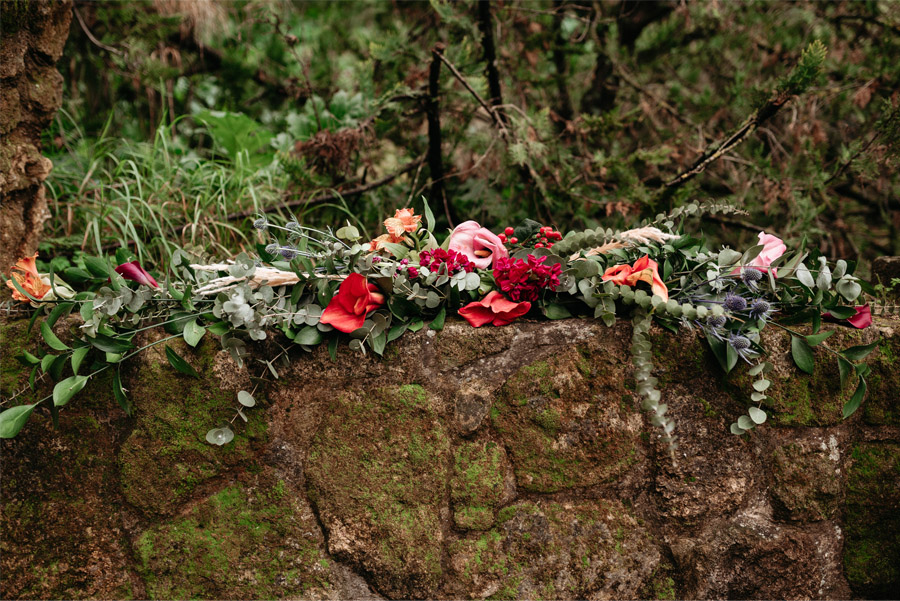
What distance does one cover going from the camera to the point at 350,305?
135 cm

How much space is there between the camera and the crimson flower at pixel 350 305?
1.33 metres

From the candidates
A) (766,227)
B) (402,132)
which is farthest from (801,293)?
(402,132)

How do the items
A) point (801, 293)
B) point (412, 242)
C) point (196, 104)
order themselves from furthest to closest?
point (196, 104) < point (412, 242) < point (801, 293)

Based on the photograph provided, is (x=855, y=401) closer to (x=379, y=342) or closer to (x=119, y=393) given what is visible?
(x=379, y=342)

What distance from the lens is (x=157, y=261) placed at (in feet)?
7.19

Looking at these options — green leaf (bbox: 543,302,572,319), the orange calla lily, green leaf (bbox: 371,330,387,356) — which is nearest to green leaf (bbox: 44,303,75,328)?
green leaf (bbox: 371,330,387,356)

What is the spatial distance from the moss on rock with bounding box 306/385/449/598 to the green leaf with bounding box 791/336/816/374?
877 millimetres

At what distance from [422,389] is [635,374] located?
51 centimetres

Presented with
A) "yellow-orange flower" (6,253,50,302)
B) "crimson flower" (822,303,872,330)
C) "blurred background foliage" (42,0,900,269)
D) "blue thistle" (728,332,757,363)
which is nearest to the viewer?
"blue thistle" (728,332,757,363)

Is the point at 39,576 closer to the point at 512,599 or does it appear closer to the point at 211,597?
the point at 211,597

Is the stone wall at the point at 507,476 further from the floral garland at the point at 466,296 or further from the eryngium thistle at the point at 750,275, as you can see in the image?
the eryngium thistle at the point at 750,275

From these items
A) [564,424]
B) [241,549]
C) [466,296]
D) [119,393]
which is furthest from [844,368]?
[119,393]

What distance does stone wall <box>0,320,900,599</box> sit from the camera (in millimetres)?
1390

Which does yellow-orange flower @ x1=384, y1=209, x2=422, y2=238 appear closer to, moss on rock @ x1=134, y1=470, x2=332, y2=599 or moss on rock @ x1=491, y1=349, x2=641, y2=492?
moss on rock @ x1=491, y1=349, x2=641, y2=492
